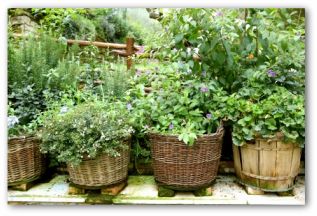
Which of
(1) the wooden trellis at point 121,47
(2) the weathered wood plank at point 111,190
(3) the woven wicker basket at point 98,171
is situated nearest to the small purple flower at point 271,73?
(1) the wooden trellis at point 121,47

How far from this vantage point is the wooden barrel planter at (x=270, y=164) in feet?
8.27

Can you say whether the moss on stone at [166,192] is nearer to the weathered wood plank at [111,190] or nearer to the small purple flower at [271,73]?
the weathered wood plank at [111,190]

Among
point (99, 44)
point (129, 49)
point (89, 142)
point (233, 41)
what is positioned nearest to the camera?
point (89, 142)

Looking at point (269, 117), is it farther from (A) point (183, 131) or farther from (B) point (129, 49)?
(B) point (129, 49)

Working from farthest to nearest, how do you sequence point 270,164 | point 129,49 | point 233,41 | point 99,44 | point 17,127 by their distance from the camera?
point 99,44
point 129,49
point 233,41
point 17,127
point 270,164

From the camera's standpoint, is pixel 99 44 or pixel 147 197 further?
pixel 99 44

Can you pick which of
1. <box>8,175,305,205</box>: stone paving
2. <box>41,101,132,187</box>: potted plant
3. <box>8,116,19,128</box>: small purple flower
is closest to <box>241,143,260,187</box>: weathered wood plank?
<box>8,175,305,205</box>: stone paving

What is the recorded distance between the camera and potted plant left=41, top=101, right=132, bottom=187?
7.96 ft

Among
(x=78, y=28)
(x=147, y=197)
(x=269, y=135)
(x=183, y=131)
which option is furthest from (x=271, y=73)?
(x=78, y=28)

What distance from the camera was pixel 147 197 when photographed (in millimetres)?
2572

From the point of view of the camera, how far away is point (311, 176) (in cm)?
252

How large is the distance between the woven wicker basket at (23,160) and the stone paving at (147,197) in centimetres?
9

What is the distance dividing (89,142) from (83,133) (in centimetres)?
7
